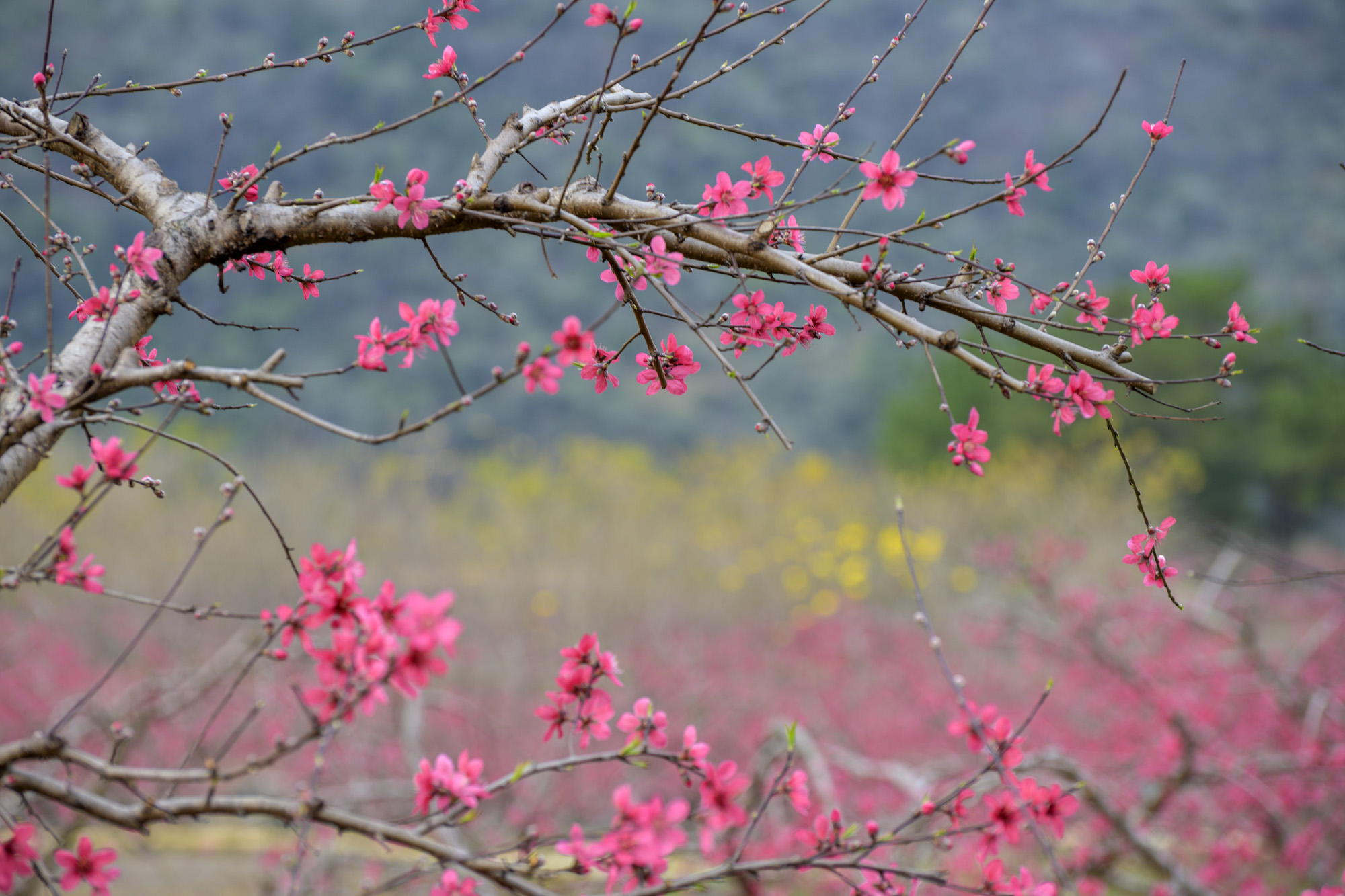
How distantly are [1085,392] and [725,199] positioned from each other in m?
0.64

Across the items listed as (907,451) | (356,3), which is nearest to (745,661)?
(907,451)

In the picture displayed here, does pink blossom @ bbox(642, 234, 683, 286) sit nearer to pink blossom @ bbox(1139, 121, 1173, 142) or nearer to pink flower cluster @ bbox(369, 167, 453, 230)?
pink flower cluster @ bbox(369, 167, 453, 230)

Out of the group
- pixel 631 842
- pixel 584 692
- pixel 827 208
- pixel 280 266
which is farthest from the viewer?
pixel 827 208

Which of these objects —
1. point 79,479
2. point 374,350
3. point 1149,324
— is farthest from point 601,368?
point 1149,324

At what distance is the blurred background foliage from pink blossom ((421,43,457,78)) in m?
12.3

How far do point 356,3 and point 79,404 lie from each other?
29966 millimetres

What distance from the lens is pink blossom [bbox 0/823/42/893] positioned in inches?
40.9

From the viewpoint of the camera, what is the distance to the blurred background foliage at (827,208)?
15.6m

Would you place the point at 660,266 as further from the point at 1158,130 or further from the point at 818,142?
the point at 1158,130

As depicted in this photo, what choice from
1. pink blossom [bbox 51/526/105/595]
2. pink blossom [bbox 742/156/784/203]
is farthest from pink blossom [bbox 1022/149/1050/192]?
pink blossom [bbox 51/526/105/595]

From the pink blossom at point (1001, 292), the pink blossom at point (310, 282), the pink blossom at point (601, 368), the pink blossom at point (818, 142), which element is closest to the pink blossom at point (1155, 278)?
the pink blossom at point (1001, 292)

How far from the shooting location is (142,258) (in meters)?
1.21

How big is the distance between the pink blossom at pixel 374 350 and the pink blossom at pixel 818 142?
0.79m

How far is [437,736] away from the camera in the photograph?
6223 mm
